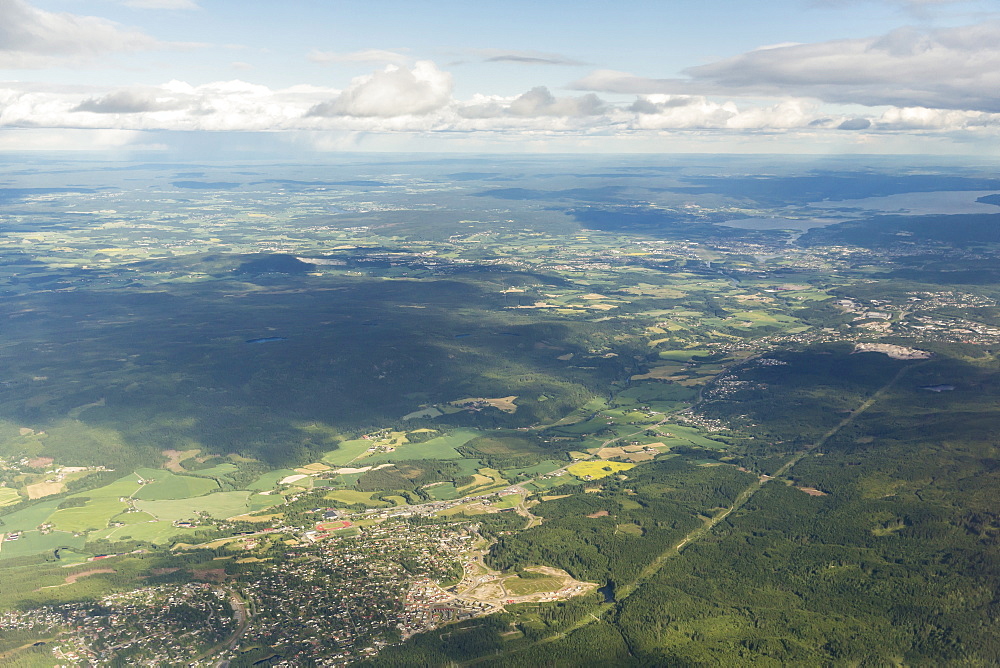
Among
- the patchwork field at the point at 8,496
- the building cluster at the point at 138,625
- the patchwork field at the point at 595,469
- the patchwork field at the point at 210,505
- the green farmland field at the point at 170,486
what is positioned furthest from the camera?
the patchwork field at the point at 595,469

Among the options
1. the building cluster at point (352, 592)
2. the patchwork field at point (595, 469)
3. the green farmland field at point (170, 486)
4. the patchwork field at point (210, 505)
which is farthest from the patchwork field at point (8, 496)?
the patchwork field at point (595, 469)

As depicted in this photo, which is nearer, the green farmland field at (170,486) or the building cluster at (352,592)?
the building cluster at (352,592)

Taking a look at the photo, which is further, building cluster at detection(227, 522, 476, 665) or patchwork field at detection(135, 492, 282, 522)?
patchwork field at detection(135, 492, 282, 522)

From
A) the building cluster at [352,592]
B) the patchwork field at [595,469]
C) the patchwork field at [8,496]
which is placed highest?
the patchwork field at [8,496]

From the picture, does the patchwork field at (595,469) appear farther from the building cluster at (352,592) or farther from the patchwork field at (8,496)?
the patchwork field at (8,496)

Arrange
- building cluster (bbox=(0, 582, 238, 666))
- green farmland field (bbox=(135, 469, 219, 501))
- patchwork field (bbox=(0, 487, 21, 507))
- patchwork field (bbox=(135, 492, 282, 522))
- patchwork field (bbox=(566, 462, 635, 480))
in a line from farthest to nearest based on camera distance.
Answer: patchwork field (bbox=(566, 462, 635, 480))
green farmland field (bbox=(135, 469, 219, 501))
patchwork field (bbox=(0, 487, 21, 507))
patchwork field (bbox=(135, 492, 282, 522))
building cluster (bbox=(0, 582, 238, 666))

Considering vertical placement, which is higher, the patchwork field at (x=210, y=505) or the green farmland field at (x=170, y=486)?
the green farmland field at (x=170, y=486)

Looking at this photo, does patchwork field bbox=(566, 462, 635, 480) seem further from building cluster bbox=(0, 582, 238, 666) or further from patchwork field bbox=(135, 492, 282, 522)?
building cluster bbox=(0, 582, 238, 666)

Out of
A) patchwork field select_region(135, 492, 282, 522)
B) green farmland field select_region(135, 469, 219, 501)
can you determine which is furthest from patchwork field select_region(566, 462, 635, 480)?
green farmland field select_region(135, 469, 219, 501)

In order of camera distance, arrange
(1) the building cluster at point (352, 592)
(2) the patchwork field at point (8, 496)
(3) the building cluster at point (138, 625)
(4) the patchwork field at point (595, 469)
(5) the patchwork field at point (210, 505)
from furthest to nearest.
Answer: (4) the patchwork field at point (595, 469), (2) the patchwork field at point (8, 496), (5) the patchwork field at point (210, 505), (1) the building cluster at point (352, 592), (3) the building cluster at point (138, 625)

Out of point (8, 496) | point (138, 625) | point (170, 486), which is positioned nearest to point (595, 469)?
point (170, 486)

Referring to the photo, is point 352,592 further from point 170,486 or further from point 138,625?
point 170,486
